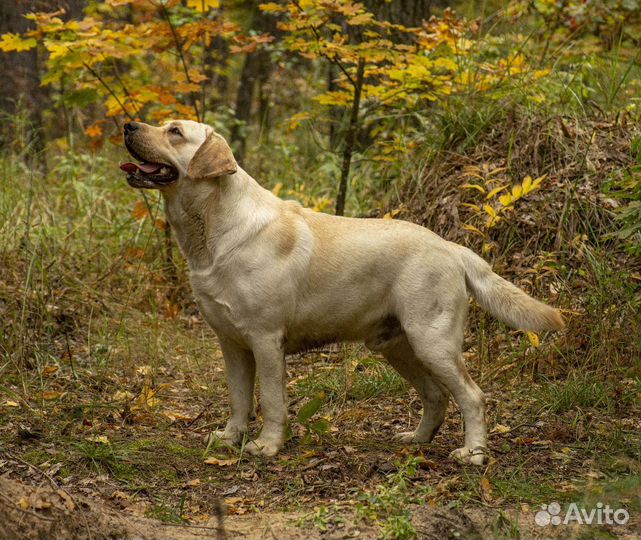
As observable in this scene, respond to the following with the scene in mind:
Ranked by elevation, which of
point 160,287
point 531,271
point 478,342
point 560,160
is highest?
point 560,160

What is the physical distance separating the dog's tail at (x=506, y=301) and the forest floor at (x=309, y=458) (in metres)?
0.73

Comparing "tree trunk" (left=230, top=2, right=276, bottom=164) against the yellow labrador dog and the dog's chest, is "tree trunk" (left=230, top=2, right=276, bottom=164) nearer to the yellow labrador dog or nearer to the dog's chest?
the yellow labrador dog

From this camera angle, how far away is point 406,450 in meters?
4.73

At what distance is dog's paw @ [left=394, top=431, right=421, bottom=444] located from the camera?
509cm

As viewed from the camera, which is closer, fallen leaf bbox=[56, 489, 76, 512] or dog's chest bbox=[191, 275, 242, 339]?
fallen leaf bbox=[56, 489, 76, 512]

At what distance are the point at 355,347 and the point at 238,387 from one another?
165 centimetres

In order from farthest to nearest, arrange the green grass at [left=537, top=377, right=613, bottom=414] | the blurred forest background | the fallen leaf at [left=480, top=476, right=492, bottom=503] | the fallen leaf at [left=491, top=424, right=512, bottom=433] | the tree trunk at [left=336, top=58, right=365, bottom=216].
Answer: the tree trunk at [left=336, top=58, right=365, bottom=216]
the green grass at [left=537, top=377, right=613, bottom=414]
the fallen leaf at [left=491, top=424, right=512, bottom=433]
the blurred forest background
the fallen leaf at [left=480, top=476, right=492, bottom=503]

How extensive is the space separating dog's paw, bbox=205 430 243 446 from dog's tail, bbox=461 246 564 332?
161 centimetres

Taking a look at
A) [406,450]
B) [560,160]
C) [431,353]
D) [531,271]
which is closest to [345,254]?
[431,353]

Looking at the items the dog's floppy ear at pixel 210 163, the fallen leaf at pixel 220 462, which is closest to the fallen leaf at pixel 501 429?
the fallen leaf at pixel 220 462

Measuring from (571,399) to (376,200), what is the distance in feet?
11.3

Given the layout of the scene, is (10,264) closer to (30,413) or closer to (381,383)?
(30,413)
